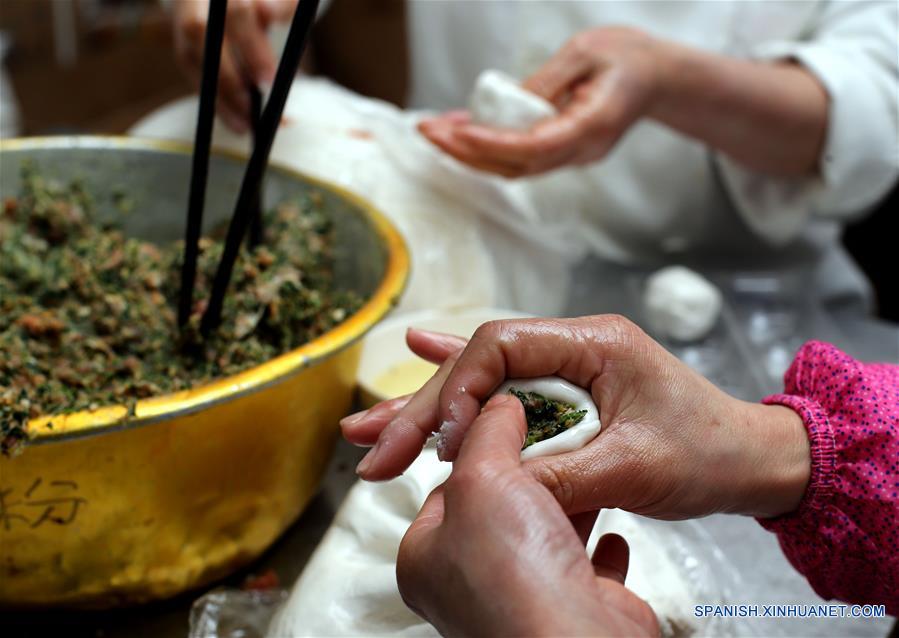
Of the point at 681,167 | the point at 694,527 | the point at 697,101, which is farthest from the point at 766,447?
the point at 681,167

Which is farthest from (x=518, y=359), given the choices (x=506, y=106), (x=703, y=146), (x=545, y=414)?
(x=703, y=146)

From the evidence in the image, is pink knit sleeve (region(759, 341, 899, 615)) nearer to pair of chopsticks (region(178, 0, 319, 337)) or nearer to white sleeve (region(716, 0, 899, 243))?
pair of chopsticks (region(178, 0, 319, 337))

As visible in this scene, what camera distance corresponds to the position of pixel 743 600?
A: 0.84 m

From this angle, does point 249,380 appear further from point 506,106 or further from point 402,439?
point 506,106

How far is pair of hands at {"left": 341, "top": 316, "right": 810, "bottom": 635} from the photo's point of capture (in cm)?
44

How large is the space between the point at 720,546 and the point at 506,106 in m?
0.65

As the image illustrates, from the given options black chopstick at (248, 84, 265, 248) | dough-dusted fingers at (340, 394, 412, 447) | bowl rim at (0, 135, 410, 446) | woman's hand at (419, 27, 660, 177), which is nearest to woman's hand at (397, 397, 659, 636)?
dough-dusted fingers at (340, 394, 412, 447)

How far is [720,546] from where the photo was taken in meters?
0.93

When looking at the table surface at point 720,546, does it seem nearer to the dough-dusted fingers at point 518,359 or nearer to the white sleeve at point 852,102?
the white sleeve at point 852,102

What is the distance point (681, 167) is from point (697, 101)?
272 millimetres

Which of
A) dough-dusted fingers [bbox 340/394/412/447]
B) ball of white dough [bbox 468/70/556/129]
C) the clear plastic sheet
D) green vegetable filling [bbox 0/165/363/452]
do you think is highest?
ball of white dough [bbox 468/70/556/129]

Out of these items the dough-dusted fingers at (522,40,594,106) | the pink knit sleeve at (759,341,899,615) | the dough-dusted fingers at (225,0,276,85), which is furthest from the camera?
the dough-dusted fingers at (522,40,594,106)

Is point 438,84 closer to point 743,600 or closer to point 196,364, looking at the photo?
point 196,364

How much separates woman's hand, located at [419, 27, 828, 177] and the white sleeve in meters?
0.03
